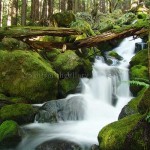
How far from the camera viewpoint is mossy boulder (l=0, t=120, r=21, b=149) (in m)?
7.51

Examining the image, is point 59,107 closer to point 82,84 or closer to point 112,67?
point 82,84

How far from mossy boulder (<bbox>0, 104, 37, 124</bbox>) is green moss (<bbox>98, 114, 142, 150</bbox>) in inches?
132

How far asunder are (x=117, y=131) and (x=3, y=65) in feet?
20.6

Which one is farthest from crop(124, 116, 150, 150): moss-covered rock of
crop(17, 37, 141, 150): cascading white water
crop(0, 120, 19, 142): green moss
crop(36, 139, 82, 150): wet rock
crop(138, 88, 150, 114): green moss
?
crop(0, 120, 19, 142): green moss

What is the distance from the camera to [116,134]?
5945 mm

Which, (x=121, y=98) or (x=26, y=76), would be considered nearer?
(x=26, y=76)

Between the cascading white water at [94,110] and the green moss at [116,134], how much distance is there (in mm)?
904

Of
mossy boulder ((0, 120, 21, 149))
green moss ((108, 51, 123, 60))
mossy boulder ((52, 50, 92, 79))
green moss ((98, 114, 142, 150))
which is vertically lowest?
mossy boulder ((0, 120, 21, 149))

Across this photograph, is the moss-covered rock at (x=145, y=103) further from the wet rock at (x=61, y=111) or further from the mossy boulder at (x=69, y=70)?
the mossy boulder at (x=69, y=70)

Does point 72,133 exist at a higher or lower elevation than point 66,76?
lower

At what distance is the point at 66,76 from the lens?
1194 cm

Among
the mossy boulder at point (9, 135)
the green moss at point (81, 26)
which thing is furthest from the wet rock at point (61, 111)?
the green moss at point (81, 26)

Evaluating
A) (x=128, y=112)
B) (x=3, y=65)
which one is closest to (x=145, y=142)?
(x=128, y=112)

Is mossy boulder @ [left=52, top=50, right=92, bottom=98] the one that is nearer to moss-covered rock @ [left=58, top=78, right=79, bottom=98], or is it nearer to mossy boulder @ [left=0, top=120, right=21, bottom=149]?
moss-covered rock @ [left=58, top=78, right=79, bottom=98]
